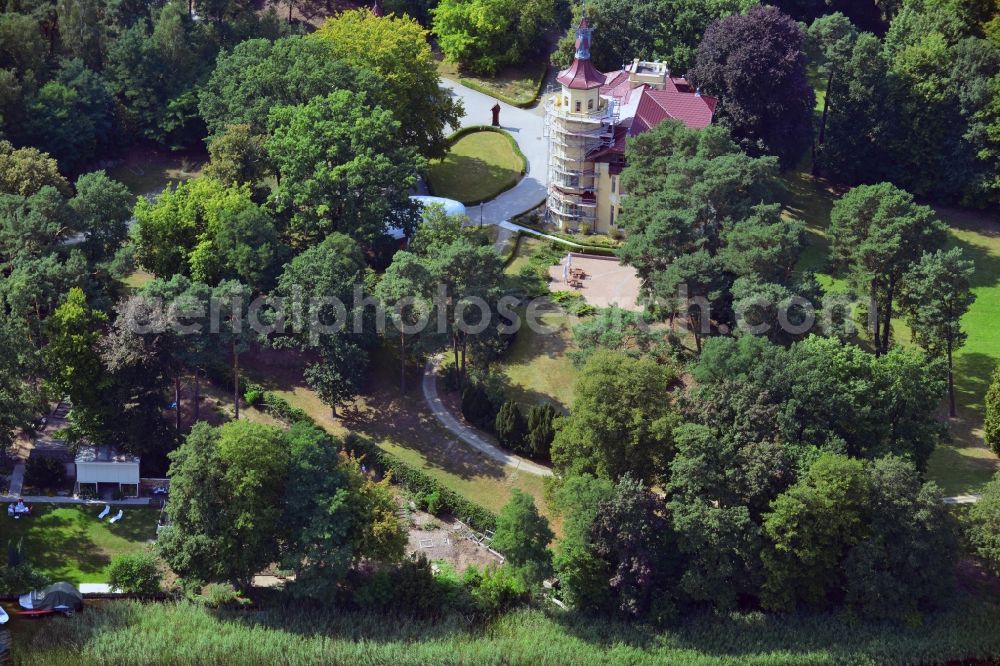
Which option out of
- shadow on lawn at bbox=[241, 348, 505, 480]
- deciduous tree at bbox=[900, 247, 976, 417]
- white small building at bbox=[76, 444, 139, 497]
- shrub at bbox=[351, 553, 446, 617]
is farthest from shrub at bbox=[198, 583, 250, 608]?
deciduous tree at bbox=[900, 247, 976, 417]

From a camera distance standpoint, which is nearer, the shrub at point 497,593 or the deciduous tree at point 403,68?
the shrub at point 497,593

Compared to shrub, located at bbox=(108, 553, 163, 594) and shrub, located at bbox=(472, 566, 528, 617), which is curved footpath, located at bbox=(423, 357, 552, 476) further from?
shrub, located at bbox=(108, 553, 163, 594)

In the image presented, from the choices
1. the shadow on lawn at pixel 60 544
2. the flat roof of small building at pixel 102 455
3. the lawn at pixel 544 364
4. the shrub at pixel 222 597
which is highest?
the lawn at pixel 544 364

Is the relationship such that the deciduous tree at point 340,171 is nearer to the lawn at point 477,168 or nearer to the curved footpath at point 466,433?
the curved footpath at point 466,433

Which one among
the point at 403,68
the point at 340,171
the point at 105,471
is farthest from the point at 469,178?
the point at 105,471

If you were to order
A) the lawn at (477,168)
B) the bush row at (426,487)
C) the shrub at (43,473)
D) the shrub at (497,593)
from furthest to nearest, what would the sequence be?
the lawn at (477,168) → the shrub at (43,473) → the bush row at (426,487) → the shrub at (497,593)

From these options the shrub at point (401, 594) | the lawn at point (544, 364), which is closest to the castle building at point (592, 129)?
the lawn at point (544, 364)

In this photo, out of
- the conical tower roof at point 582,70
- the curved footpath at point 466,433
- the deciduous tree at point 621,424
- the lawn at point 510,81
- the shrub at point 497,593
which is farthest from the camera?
the lawn at point 510,81

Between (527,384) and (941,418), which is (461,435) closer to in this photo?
(527,384)
